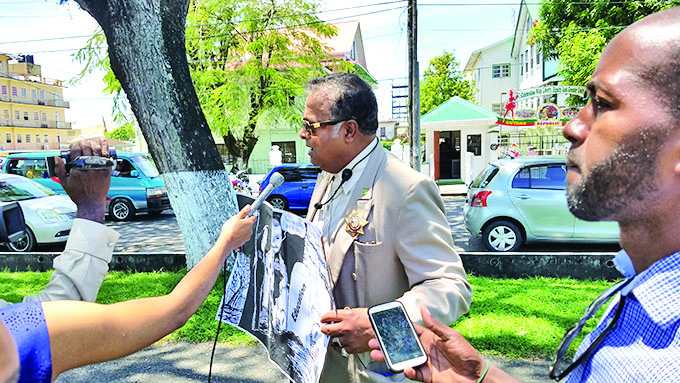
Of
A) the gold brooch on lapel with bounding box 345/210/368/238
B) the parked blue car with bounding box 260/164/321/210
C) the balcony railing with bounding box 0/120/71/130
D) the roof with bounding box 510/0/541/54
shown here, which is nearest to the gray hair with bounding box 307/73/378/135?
the gold brooch on lapel with bounding box 345/210/368/238

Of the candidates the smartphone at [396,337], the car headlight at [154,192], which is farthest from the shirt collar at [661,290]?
the car headlight at [154,192]

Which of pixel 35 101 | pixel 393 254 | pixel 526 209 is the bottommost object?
pixel 526 209

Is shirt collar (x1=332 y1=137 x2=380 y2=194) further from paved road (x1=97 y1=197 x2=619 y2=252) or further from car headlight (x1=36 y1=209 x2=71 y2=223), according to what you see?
car headlight (x1=36 y1=209 x2=71 y2=223)

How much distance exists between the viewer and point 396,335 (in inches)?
53.8

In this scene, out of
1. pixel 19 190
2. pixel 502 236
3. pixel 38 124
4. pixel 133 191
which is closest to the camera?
pixel 502 236

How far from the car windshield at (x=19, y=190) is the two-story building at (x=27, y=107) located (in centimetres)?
5870

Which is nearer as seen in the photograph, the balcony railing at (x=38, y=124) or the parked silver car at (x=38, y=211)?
the parked silver car at (x=38, y=211)

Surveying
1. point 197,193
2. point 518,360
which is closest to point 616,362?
point 518,360

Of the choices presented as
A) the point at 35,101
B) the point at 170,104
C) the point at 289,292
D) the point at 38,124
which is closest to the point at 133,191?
the point at 170,104

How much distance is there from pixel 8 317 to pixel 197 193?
443cm

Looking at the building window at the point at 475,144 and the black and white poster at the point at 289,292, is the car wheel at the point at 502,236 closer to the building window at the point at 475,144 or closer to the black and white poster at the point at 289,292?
the black and white poster at the point at 289,292

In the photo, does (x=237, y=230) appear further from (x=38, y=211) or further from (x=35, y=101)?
(x=35, y=101)

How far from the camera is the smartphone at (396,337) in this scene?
51.7 inches

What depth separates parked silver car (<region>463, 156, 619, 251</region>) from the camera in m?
7.52
